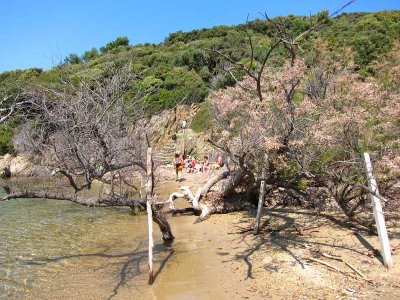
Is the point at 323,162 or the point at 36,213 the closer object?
the point at 323,162

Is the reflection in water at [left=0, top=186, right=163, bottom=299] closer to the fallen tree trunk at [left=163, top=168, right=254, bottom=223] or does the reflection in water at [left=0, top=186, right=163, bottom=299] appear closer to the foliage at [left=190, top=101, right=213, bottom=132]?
the fallen tree trunk at [left=163, top=168, right=254, bottom=223]

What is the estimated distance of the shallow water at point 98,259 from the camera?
7.02m

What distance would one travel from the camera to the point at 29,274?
804 centimetres

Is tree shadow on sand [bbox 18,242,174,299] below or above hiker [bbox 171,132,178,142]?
below

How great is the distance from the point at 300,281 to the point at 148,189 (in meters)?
3.28

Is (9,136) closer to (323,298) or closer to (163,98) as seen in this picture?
(163,98)

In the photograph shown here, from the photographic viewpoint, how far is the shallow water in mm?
7020

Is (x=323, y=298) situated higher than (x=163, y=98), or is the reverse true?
(x=163, y=98)

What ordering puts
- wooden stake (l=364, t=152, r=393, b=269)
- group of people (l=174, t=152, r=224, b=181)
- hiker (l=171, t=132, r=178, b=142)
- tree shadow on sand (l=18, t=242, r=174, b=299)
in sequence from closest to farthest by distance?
wooden stake (l=364, t=152, r=393, b=269) → tree shadow on sand (l=18, t=242, r=174, b=299) → group of people (l=174, t=152, r=224, b=181) → hiker (l=171, t=132, r=178, b=142)

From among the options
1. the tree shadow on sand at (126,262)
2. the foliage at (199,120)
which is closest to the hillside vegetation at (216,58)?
the foliage at (199,120)

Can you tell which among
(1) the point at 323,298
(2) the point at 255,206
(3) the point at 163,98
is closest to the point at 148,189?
(1) the point at 323,298

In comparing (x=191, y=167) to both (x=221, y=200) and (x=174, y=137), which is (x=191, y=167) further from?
(x=221, y=200)

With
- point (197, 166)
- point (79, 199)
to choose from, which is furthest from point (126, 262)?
point (197, 166)

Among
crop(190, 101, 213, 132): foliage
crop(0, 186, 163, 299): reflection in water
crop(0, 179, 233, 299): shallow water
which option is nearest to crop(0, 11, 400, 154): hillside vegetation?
crop(190, 101, 213, 132): foliage
